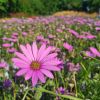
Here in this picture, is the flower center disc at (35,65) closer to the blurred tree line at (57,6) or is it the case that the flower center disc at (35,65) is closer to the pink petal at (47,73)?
the pink petal at (47,73)

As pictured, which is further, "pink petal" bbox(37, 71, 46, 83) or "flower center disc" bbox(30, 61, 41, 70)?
"flower center disc" bbox(30, 61, 41, 70)

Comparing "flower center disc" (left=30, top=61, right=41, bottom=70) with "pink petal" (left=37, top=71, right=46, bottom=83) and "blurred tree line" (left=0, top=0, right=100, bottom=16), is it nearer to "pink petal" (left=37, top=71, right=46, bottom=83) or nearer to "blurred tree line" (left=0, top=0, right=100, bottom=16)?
"pink petal" (left=37, top=71, right=46, bottom=83)

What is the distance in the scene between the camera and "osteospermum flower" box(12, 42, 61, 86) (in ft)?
4.48

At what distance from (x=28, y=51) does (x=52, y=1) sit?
42.7 meters

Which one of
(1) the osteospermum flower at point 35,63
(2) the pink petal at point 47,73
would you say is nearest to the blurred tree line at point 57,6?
(1) the osteospermum flower at point 35,63

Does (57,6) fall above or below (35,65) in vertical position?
above

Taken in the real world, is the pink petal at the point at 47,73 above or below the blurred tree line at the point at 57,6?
below

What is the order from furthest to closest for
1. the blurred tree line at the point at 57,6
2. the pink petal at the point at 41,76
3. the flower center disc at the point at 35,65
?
the blurred tree line at the point at 57,6
the flower center disc at the point at 35,65
the pink petal at the point at 41,76

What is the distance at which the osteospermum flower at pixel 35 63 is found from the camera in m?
1.37

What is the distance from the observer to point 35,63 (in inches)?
58.8

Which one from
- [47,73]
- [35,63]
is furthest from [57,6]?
[47,73]

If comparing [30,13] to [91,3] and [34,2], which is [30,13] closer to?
[34,2]

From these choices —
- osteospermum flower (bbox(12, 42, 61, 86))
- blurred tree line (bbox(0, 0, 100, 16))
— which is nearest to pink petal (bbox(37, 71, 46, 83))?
osteospermum flower (bbox(12, 42, 61, 86))

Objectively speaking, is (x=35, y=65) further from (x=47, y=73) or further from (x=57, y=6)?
(x=57, y=6)
